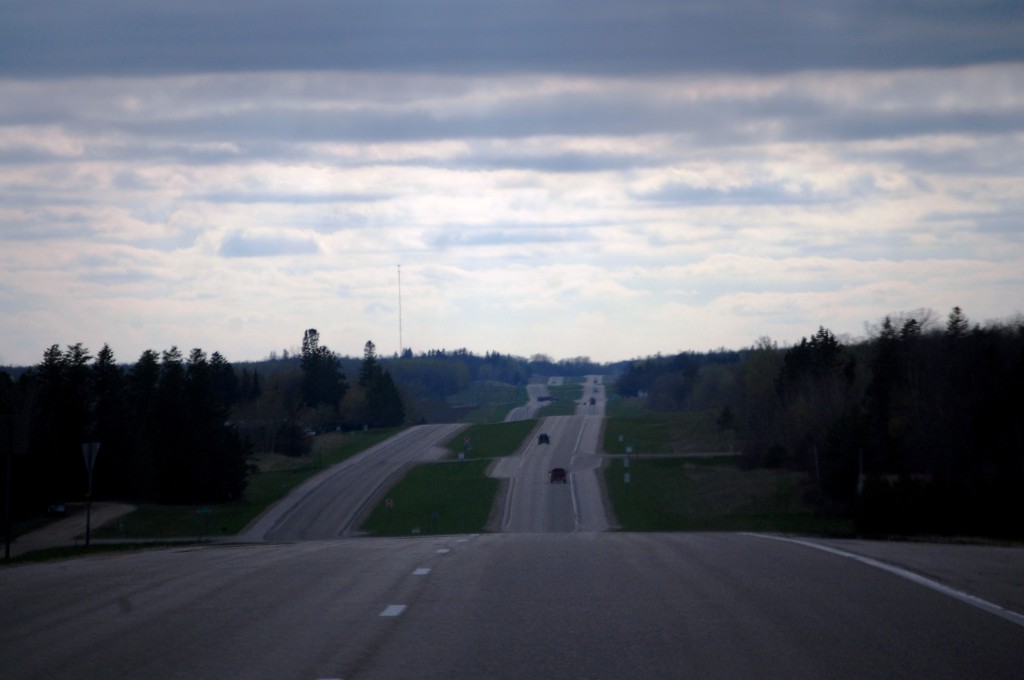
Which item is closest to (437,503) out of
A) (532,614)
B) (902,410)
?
(902,410)

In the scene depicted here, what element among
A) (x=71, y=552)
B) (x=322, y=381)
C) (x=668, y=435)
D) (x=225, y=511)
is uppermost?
(x=322, y=381)

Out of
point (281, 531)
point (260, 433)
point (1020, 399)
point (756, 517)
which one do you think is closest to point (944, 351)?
point (1020, 399)

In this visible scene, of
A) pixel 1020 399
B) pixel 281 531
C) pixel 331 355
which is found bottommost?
pixel 281 531

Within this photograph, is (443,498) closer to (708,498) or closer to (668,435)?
(708,498)

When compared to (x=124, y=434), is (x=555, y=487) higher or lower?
lower

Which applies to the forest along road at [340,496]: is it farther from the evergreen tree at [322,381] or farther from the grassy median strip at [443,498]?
the evergreen tree at [322,381]

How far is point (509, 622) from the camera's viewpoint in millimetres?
10086

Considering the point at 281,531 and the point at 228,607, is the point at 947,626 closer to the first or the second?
the point at 228,607

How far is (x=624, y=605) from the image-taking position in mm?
10922

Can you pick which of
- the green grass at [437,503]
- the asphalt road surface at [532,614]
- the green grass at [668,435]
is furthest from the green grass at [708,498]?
the asphalt road surface at [532,614]

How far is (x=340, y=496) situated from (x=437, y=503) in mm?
8920

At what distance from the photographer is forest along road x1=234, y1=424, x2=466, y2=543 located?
6394 centimetres

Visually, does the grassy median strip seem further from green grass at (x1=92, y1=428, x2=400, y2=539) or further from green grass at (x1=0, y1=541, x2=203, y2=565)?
green grass at (x1=0, y1=541, x2=203, y2=565)

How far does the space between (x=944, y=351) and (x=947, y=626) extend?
63.0 meters
